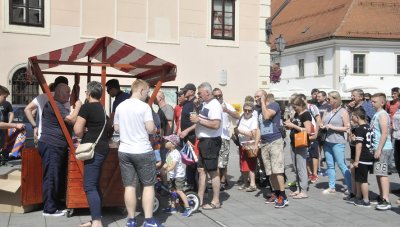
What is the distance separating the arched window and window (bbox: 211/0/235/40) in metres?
6.99

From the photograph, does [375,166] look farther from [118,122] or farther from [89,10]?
[89,10]

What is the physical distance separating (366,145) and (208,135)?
2430mm

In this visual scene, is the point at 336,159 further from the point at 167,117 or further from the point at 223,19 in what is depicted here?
the point at 223,19

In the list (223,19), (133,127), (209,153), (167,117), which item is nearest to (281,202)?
(209,153)

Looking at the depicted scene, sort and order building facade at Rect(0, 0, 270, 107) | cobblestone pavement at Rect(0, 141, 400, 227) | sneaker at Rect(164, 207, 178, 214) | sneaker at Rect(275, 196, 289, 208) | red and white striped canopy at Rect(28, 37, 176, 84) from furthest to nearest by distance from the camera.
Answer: building facade at Rect(0, 0, 270, 107), sneaker at Rect(275, 196, 289, 208), sneaker at Rect(164, 207, 178, 214), red and white striped canopy at Rect(28, 37, 176, 84), cobblestone pavement at Rect(0, 141, 400, 227)

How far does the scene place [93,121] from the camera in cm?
663

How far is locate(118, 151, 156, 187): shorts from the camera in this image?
657 cm

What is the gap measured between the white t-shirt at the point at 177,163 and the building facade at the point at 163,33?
1039 cm

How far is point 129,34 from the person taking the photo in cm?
1923

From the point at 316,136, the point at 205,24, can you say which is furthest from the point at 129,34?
the point at 316,136

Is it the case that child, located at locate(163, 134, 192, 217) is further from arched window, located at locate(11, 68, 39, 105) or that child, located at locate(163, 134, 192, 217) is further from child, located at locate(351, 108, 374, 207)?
arched window, located at locate(11, 68, 39, 105)

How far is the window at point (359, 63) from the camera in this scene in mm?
44219

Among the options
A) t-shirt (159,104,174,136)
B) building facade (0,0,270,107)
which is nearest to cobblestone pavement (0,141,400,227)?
t-shirt (159,104,174,136)

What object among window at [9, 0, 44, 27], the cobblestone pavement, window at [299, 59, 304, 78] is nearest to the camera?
the cobblestone pavement
